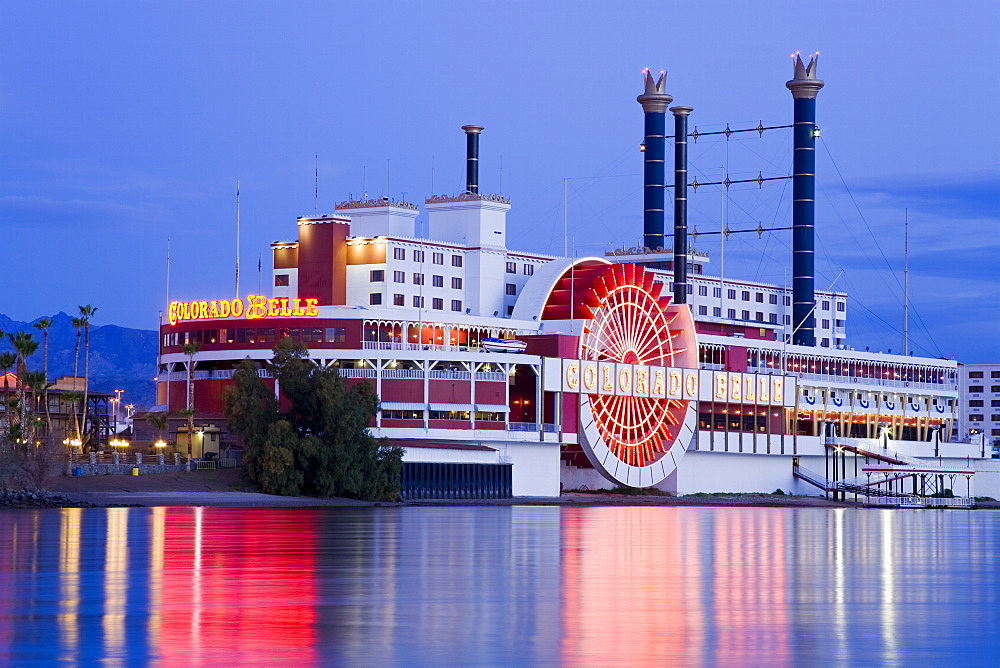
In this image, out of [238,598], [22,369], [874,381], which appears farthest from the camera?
[874,381]

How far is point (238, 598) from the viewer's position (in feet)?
85.7

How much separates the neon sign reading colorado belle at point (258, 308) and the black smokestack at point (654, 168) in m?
52.9

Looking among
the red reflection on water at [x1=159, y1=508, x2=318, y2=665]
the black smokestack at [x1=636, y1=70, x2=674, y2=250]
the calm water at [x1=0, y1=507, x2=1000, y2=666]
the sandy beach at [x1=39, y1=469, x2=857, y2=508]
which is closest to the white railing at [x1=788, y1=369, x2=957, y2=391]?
the black smokestack at [x1=636, y1=70, x2=674, y2=250]

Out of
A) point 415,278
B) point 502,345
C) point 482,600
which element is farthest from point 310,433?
point 482,600

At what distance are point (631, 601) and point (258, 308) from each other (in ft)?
256

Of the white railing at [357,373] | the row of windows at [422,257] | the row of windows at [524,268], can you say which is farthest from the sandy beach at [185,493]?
the row of windows at [524,268]

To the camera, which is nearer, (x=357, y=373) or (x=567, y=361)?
(x=357, y=373)

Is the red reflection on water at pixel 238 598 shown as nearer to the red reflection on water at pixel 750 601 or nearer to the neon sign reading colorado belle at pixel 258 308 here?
the red reflection on water at pixel 750 601

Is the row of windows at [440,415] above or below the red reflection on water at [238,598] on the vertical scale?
above

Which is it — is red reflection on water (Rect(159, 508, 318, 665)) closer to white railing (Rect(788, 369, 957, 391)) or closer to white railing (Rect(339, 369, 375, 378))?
white railing (Rect(339, 369, 375, 378))

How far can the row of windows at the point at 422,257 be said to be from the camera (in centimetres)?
11281

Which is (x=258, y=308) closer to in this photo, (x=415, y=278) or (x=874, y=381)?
(x=415, y=278)

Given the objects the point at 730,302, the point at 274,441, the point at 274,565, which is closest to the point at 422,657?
the point at 274,565

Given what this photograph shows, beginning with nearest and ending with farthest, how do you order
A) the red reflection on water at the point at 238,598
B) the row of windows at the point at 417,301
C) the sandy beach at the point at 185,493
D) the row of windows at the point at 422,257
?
the red reflection on water at the point at 238,598, the sandy beach at the point at 185,493, the row of windows at the point at 417,301, the row of windows at the point at 422,257
